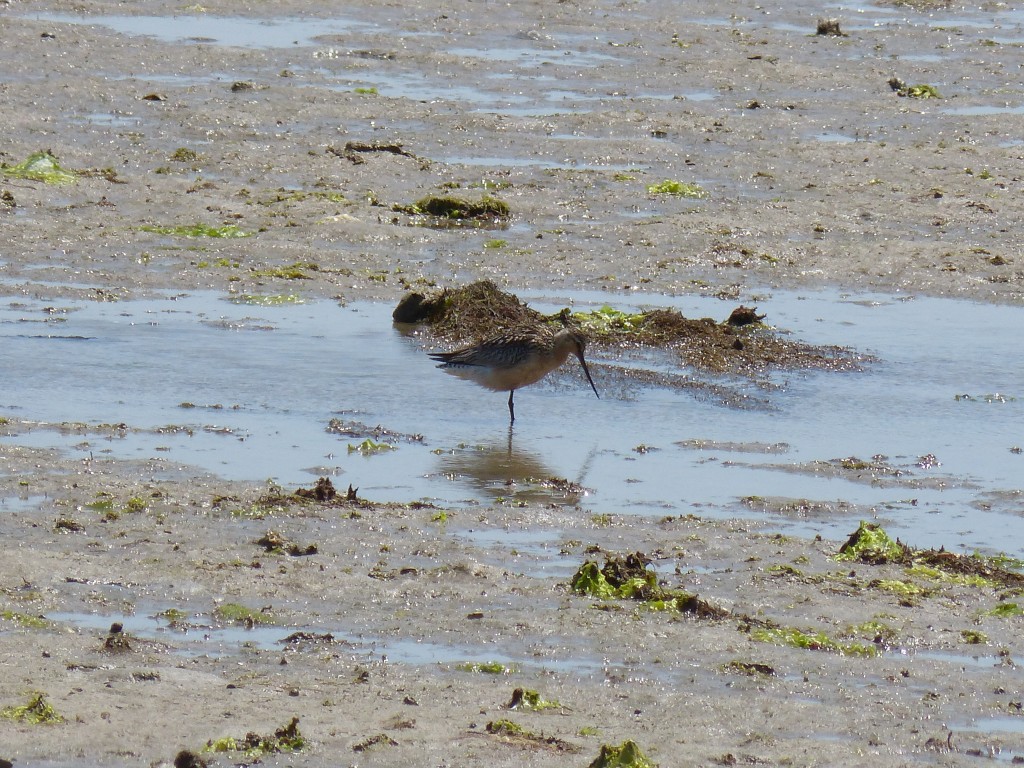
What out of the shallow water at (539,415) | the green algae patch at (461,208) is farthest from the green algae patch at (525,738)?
the green algae patch at (461,208)

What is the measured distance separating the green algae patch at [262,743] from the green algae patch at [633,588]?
1869mm

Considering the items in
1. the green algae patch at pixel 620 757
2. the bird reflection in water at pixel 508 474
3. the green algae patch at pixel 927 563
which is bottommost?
the bird reflection in water at pixel 508 474

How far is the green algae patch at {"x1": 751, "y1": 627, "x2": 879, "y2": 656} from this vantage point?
22.6 feet

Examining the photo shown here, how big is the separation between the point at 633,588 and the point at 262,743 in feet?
6.79

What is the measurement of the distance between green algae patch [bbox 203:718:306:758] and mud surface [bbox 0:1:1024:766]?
44 millimetres

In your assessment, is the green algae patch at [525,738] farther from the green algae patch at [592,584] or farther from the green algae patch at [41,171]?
the green algae patch at [41,171]

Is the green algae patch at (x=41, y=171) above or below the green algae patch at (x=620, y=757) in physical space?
above

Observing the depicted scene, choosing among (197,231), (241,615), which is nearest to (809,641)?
(241,615)

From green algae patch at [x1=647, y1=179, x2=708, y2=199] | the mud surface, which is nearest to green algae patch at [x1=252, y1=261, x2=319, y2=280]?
the mud surface

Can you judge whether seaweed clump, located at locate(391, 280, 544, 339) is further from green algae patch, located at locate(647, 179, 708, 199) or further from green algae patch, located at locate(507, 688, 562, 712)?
green algae patch, located at locate(507, 688, 562, 712)

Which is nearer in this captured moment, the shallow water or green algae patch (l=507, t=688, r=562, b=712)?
green algae patch (l=507, t=688, r=562, b=712)

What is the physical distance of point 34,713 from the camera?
19.1 ft

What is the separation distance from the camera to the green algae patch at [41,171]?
15.1 m

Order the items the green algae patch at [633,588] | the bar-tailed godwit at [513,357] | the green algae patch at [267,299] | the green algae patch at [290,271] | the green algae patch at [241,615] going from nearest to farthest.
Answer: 1. the green algae patch at [241,615]
2. the green algae patch at [633,588]
3. the bar-tailed godwit at [513,357]
4. the green algae patch at [267,299]
5. the green algae patch at [290,271]
